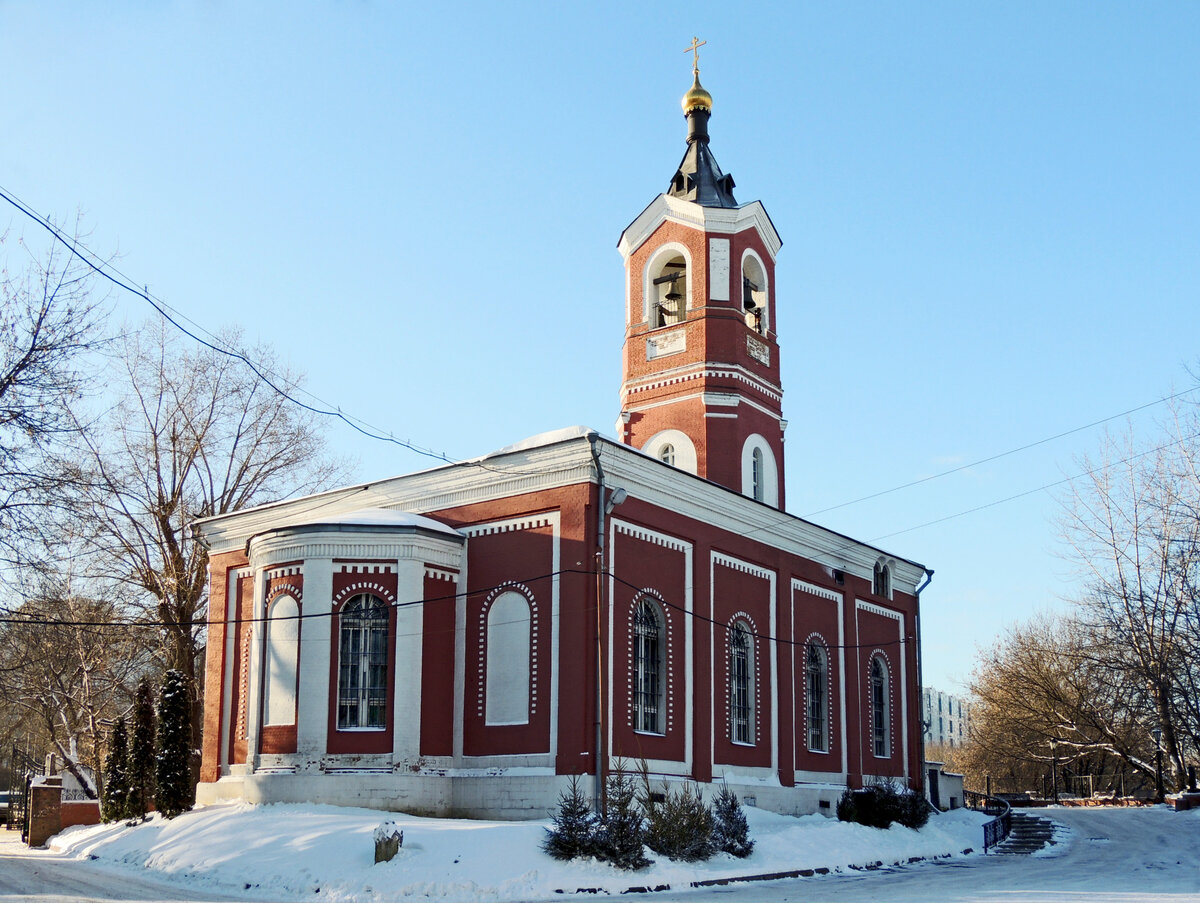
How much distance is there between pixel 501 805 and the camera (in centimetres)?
2055

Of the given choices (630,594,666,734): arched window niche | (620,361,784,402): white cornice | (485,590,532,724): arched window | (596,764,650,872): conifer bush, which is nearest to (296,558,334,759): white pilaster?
(485,590,532,724): arched window

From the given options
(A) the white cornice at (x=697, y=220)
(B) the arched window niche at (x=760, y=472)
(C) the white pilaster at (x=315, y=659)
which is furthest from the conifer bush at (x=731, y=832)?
(A) the white cornice at (x=697, y=220)

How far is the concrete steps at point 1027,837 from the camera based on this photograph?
82.0 feet

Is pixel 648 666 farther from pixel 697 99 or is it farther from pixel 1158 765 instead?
pixel 1158 765

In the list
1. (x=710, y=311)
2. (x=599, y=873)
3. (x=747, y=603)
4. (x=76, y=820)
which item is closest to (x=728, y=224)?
(x=710, y=311)

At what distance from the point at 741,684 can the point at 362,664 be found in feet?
26.9

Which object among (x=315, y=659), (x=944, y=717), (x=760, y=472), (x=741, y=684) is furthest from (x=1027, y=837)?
(x=944, y=717)

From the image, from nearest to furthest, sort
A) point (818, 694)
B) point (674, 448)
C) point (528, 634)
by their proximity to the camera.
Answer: point (528, 634) < point (818, 694) < point (674, 448)

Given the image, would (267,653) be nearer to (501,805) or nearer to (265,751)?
(265,751)

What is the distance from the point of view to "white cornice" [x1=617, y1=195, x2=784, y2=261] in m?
28.8

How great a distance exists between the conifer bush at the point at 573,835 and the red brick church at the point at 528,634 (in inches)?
122

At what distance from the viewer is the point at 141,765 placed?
74.6 ft

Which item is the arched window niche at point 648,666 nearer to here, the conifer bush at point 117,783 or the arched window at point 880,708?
the arched window at point 880,708

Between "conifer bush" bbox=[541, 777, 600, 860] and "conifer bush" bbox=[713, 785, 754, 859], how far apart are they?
8.59 feet
